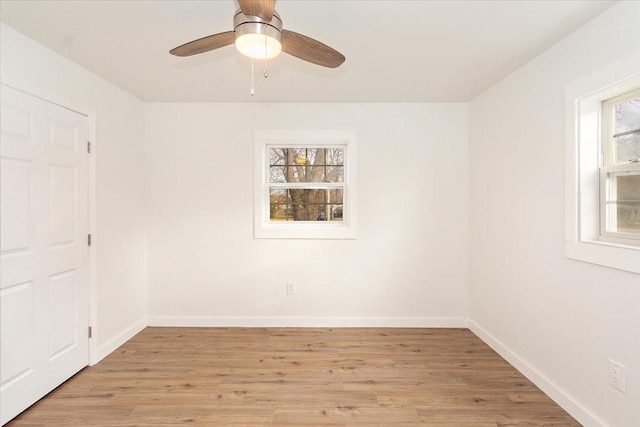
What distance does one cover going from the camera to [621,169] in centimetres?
180

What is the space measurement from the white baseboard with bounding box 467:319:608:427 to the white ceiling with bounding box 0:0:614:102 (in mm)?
2253

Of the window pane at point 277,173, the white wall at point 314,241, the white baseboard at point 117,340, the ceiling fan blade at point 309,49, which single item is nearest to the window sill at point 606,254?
the white wall at point 314,241

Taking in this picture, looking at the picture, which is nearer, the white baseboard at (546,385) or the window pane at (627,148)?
the window pane at (627,148)

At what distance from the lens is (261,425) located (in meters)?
1.90

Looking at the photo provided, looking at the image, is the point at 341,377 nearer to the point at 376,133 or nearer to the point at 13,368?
the point at 13,368

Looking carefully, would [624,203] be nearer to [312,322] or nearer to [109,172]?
[312,322]

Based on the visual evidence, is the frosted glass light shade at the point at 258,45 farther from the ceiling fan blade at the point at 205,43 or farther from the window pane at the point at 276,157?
the window pane at the point at 276,157

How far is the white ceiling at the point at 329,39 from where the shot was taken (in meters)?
1.76

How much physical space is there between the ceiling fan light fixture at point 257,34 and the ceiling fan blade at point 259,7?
59mm

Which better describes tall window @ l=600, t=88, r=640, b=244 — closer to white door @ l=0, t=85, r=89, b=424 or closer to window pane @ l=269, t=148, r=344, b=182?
window pane @ l=269, t=148, r=344, b=182

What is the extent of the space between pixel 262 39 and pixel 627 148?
6.74 feet

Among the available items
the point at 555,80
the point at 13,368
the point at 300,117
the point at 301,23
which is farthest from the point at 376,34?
the point at 13,368

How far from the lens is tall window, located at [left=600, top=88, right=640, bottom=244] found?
1.77m

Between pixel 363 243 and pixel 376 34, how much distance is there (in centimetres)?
198
